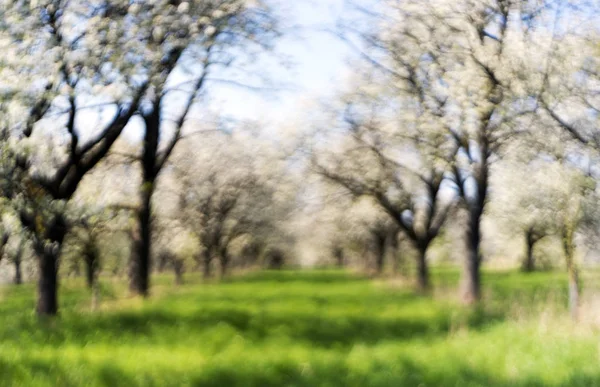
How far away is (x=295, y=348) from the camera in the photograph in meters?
12.7

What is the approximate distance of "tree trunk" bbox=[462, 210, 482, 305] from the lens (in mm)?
22328

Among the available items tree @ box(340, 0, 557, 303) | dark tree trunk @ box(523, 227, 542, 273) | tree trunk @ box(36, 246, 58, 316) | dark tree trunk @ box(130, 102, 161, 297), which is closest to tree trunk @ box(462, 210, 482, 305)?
tree @ box(340, 0, 557, 303)

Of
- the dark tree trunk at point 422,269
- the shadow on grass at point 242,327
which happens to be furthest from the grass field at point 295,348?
the dark tree trunk at point 422,269

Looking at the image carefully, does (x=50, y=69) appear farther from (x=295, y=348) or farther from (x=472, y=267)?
(x=472, y=267)

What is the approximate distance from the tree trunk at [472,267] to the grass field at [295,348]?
3.37m

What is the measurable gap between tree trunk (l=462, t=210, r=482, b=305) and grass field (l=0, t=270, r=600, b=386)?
337cm

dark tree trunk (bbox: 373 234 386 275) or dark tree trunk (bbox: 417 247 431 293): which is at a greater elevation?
dark tree trunk (bbox: 417 247 431 293)

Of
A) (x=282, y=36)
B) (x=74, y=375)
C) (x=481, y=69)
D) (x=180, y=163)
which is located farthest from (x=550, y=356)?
(x=180, y=163)

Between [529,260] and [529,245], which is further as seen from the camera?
[529,245]

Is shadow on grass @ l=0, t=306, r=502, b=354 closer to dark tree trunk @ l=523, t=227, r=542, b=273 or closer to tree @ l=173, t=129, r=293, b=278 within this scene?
tree @ l=173, t=129, r=293, b=278

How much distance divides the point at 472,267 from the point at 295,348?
38.3ft

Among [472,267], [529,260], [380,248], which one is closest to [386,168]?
[472,267]

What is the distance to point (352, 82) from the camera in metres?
29.7

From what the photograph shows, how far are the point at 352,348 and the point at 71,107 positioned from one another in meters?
7.80
